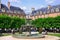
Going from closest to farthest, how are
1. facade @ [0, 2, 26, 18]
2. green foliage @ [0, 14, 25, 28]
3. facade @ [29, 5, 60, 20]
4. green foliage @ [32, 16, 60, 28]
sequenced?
1. green foliage @ [0, 14, 25, 28]
2. green foliage @ [32, 16, 60, 28]
3. facade @ [29, 5, 60, 20]
4. facade @ [0, 2, 26, 18]

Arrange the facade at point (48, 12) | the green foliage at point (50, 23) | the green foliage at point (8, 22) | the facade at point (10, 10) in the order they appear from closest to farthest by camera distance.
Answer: the green foliage at point (8, 22), the green foliage at point (50, 23), the facade at point (48, 12), the facade at point (10, 10)

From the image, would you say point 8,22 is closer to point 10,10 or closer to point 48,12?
point 48,12

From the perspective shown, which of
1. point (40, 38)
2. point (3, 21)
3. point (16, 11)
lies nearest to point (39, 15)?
point (16, 11)

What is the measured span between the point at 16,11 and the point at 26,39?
71.8 metres

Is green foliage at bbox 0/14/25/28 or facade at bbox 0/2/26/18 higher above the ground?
facade at bbox 0/2/26/18

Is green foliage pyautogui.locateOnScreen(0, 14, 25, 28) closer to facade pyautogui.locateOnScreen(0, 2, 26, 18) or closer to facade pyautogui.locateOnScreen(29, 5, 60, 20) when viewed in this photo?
facade pyautogui.locateOnScreen(29, 5, 60, 20)

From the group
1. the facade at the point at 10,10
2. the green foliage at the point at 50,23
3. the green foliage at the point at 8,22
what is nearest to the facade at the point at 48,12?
the facade at the point at 10,10

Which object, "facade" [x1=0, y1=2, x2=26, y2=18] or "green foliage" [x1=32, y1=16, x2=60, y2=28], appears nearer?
"green foliage" [x1=32, y1=16, x2=60, y2=28]

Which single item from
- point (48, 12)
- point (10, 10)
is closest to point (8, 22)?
point (48, 12)

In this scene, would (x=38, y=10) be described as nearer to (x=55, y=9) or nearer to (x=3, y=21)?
(x=55, y=9)

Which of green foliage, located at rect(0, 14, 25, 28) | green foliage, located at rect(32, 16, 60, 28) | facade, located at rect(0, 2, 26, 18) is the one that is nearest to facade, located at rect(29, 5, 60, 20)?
facade, located at rect(0, 2, 26, 18)

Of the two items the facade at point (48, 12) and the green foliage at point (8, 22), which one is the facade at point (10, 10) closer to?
the facade at point (48, 12)

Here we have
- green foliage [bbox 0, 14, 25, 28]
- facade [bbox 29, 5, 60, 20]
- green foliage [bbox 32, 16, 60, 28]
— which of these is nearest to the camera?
green foliage [bbox 0, 14, 25, 28]

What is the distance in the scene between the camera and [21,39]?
32594 millimetres
